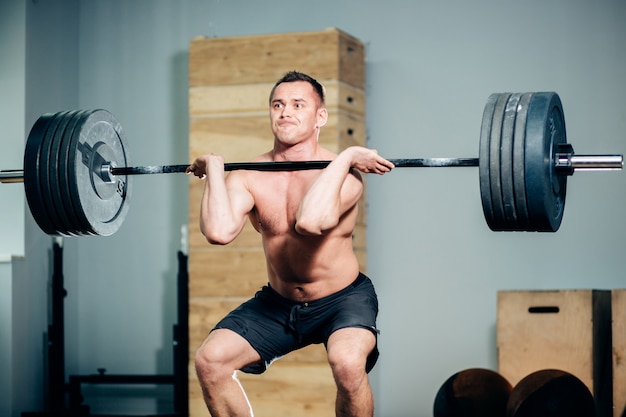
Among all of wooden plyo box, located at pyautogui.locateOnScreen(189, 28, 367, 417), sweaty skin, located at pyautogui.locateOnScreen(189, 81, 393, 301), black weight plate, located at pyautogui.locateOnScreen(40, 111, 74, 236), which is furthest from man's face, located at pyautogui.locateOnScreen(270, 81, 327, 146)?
wooden plyo box, located at pyautogui.locateOnScreen(189, 28, 367, 417)

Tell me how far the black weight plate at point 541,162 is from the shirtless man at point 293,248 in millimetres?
496

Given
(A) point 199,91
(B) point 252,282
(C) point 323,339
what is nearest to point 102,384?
(B) point 252,282

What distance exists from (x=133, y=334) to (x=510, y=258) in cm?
231

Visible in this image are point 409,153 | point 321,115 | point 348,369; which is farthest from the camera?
point 409,153

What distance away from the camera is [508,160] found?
3150mm

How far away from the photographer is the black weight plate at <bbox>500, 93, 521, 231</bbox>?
3152 mm

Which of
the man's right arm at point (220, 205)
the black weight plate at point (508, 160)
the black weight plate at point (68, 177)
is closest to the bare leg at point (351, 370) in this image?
the man's right arm at point (220, 205)

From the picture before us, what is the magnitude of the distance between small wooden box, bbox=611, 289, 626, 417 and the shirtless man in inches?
65.4

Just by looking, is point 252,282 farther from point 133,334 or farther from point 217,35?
point 217,35

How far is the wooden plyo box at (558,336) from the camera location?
4793mm

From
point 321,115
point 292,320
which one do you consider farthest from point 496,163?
point 292,320

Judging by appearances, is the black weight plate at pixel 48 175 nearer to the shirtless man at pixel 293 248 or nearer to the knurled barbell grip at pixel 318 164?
the shirtless man at pixel 293 248

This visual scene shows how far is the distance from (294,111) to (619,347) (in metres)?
2.17

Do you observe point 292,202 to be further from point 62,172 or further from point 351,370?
point 62,172
